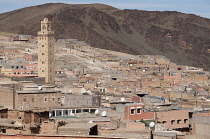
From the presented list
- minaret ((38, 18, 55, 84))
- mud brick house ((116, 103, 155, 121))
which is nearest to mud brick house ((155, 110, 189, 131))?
mud brick house ((116, 103, 155, 121))

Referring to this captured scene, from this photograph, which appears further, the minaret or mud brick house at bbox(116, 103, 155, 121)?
the minaret

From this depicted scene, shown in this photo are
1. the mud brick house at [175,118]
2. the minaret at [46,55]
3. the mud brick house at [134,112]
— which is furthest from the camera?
the minaret at [46,55]

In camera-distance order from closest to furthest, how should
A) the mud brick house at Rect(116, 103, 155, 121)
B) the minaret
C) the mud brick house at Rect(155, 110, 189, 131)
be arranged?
the mud brick house at Rect(116, 103, 155, 121)
the mud brick house at Rect(155, 110, 189, 131)
the minaret

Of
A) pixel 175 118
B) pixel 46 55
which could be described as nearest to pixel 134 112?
pixel 175 118

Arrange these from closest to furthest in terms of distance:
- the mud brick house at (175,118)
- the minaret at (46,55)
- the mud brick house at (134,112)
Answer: the mud brick house at (134,112)
the mud brick house at (175,118)
the minaret at (46,55)

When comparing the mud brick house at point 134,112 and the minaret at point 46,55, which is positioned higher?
the minaret at point 46,55

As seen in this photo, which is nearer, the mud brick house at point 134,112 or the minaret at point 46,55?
the mud brick house at point 134,112

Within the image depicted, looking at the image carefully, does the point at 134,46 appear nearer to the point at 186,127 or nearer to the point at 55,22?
the point at 55,22

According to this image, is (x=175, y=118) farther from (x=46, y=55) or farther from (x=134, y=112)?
(x=46, y=55)

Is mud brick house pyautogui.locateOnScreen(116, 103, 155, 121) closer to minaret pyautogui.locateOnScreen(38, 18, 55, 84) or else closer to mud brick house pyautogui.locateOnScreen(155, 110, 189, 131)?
mud brick house pyautogui.locateOnScreen(155, 110, 189, 131)

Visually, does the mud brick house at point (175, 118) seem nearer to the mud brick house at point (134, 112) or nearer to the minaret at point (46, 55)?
the mud brick house at point (134, 112)

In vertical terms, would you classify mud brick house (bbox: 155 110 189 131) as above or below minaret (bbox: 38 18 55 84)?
below

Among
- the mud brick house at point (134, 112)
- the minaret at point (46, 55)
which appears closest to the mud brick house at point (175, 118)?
the mud brick house at point (134, 112)
